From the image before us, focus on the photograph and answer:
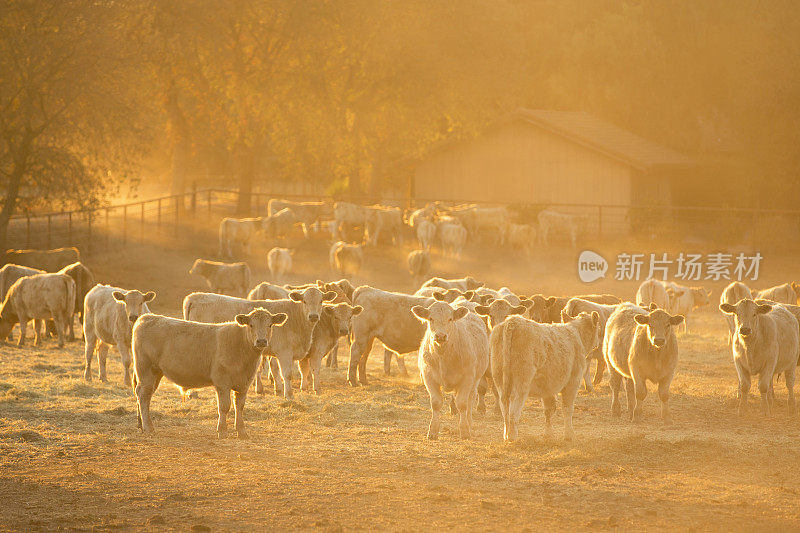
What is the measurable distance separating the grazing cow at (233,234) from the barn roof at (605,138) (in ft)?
47.0

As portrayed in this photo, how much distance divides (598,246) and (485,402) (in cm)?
2356

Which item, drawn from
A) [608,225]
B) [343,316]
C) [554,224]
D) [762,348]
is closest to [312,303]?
[343,316]

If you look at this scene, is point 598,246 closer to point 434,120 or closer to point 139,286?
point 434,120

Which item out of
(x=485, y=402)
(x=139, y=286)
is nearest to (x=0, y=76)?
(x=139, y=286)

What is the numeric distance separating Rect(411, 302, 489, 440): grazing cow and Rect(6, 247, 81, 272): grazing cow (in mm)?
17825

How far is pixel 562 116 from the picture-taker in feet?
157

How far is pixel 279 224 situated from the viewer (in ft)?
119

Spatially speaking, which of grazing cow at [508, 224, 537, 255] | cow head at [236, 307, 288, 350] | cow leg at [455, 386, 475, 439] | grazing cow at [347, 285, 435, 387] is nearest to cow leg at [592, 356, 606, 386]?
grazing cow at [347, 285, 435, 387]

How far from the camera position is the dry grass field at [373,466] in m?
8.54

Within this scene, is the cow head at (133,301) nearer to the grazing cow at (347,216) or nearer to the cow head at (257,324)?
the cow head at (257,324)

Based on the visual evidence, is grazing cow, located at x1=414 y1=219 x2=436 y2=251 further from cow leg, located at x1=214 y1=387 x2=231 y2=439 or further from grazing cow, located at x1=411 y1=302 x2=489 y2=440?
cow leg, located at x1=214 y1=387 x2=231 y2=439

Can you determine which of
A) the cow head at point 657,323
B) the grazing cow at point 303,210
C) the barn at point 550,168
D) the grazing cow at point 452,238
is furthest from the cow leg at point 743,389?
the barn at point 550,168

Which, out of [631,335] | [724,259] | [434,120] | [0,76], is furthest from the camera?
[434,120]

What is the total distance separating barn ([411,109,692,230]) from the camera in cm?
4206
